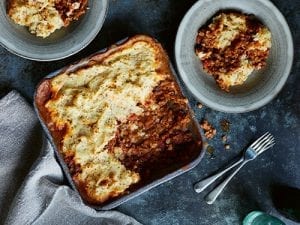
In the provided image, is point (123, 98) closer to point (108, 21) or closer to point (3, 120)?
point (108, 21)

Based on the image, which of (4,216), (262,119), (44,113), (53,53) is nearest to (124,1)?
(53,53)

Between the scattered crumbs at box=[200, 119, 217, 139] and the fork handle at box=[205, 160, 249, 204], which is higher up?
A: the scattered crumbs at box=[200, 119, 217, 139]

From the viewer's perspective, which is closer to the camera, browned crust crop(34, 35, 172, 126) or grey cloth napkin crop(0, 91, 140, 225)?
browned crust crop(34, 35, 172, 126)

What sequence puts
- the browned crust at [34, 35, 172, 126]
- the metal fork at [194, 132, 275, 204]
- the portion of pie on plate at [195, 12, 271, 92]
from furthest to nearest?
1. the metal fork at [194, 132, 275, 204]
2. the portion of pie on plate at [195, 12, 271, 92]
3. the browned crust at [34, 35, 172, 126]

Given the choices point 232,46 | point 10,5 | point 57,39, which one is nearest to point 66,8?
point 57,39

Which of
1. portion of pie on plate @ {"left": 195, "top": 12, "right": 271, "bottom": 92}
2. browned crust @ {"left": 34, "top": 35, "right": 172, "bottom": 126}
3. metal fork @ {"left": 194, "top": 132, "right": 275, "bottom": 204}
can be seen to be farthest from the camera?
metal fork @ {"left": 194, "top": 132, "right": 275, "bottom": 204}

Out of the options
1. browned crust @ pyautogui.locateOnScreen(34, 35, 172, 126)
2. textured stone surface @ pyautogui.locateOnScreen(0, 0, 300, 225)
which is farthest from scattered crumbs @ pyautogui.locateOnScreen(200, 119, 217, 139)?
browned crust @ pyautogui.locateOnScreen(34, 35, 172, 126)

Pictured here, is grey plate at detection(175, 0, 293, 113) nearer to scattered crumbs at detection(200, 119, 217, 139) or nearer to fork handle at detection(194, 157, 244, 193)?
scattered crumbs at detection(200, 119, 217, 139)

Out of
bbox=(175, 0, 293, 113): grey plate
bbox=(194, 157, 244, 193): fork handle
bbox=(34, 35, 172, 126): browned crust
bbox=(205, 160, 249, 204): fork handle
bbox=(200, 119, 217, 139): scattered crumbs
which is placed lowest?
bbox=(205, 160, 249, 204): fork handle
